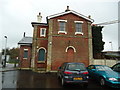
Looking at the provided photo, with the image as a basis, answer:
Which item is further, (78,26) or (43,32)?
(43,32)

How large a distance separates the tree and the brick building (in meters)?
3.49

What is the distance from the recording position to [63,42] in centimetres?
1650

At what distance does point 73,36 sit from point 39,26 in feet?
19.8

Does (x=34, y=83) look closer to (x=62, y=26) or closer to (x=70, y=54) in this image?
(x=70, y=54)

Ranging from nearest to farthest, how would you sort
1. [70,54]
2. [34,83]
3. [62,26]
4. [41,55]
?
1. [34,83]
2. [70,54]
3. [62,26]
4. [41,55]

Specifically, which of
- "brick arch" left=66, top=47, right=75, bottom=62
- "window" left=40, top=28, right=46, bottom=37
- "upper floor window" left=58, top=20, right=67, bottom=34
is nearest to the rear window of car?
"brick arch" left=66, top=47, right=75, bottom=62

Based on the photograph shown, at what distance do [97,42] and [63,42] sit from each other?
23.5 ft

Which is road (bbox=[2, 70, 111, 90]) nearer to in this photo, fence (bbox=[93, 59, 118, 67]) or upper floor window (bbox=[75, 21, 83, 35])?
fence (bbox=[93, 59, 118, 67])

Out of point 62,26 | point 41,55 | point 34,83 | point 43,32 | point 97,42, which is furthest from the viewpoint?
point 97,42

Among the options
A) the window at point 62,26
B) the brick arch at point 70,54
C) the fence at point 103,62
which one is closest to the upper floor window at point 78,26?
the window at point 62,26

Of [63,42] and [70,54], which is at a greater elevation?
[63,42]

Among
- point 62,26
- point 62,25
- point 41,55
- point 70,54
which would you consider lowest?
point 41,55

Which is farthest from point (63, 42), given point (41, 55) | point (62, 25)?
point (41, 55)

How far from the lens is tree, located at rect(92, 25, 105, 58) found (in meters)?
19.9
